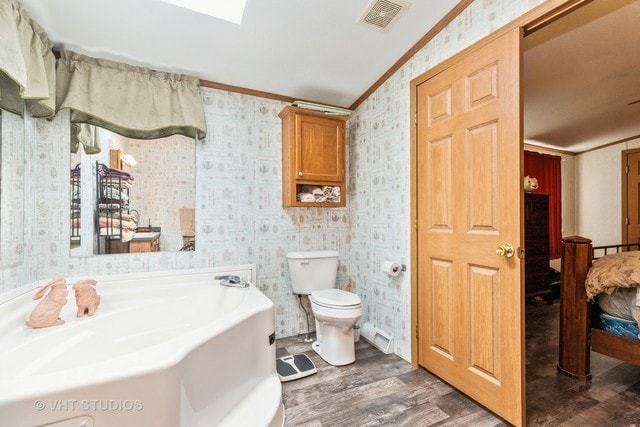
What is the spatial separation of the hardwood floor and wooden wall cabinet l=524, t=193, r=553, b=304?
4.53 feet

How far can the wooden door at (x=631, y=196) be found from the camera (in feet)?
13.1

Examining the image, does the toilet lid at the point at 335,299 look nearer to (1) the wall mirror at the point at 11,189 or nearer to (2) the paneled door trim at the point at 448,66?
(2) the paneled door trim at the point at 448,66

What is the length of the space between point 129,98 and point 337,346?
2.41 m

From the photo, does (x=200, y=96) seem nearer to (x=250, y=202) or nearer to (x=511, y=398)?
(x=250, y=202)

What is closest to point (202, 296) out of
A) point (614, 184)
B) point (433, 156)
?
point (433, 156)

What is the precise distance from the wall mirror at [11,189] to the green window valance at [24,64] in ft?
0.35

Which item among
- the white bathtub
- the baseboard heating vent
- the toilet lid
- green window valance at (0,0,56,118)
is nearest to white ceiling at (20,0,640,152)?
green window valance at (0,0,56,118)

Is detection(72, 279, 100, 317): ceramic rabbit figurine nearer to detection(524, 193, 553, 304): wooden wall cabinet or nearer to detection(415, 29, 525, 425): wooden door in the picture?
detection(415, 29, 525, 425): wooden door

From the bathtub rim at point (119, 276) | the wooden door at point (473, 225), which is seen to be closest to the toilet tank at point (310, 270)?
the bathtub rim at point (119, 276)

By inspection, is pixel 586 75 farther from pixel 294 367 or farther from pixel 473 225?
pixel 294 367

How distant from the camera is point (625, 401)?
1.70m

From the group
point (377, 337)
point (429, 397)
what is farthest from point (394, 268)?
point (429, 397)

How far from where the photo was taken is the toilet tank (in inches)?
100

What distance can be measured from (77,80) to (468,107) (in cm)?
256
